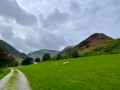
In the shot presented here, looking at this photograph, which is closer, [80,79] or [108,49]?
[80,79]

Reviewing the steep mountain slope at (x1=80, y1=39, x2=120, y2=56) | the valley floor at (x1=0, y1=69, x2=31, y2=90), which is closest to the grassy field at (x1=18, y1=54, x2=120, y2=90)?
the valley floor at (x1=0, y1=69, x2=31, y2=90)

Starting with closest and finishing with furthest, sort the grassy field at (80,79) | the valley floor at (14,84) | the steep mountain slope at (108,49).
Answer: the grassy field at (80,79) → the valley floor at (14,84) → the steep mountain slope at (108,49)

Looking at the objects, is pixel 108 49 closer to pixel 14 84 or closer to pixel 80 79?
pixel 80 79

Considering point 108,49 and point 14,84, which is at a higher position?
point 108,49

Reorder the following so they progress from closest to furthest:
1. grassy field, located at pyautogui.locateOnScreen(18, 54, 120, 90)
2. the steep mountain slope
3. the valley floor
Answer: grassy field, located at pyautogui.locateOnScreen(18, 54, 120, 90), the valley floor, the steep mountain slope

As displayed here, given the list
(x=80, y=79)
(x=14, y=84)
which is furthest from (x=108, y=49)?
(x=14, y=84)

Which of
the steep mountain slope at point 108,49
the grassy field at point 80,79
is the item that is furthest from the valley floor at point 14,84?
the steep mountain slope at point 108,49

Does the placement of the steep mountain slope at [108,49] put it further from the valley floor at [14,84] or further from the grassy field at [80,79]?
the valley floor at [14,84]

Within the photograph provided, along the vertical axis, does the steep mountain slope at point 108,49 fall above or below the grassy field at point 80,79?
above

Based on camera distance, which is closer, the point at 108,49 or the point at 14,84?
the point at 14,84

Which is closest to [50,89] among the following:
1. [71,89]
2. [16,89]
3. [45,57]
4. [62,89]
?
[62,89]

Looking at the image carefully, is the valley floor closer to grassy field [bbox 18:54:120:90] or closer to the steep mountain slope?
grassy field [bbox 18:54:120:90]

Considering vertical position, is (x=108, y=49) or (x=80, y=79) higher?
(x=108, y=49)

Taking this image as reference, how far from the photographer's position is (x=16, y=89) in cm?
1588
